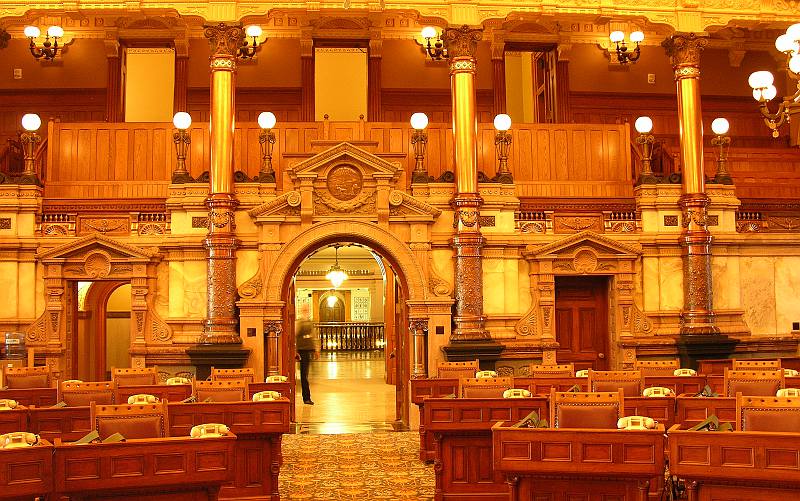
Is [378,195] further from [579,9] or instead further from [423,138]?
[579,9]

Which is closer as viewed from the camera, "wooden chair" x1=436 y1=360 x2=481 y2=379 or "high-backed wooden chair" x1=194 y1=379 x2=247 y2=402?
"high-backed wooden chair" x1=194 y1=379 x2=247 y2=402

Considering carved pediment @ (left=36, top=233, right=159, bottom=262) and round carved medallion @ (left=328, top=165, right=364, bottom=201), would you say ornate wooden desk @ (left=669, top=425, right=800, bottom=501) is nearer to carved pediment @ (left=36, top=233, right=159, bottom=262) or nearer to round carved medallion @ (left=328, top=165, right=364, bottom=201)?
round carved medallion @ (left=328, top=165, right=364, bottom=201)

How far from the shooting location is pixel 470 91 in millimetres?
15633

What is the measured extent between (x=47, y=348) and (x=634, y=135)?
12094 millimetres

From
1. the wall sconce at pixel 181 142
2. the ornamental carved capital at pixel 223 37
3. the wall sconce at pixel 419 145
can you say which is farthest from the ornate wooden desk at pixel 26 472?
the ornamental carved capital at pixel 223 37

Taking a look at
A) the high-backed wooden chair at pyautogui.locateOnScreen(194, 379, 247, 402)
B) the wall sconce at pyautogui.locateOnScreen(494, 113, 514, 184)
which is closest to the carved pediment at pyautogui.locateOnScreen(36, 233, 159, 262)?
the high-backed wooden chair at pyautogui.locateOnScreen(194, 379, 247, 402)

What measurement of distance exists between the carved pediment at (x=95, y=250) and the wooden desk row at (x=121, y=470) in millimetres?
8774

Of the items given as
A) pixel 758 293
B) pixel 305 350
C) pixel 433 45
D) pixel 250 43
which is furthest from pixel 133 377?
pixel 758 293

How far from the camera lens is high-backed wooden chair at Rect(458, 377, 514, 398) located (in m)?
9.70

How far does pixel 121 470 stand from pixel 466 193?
9.53m

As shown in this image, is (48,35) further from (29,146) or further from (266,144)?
(266,144)

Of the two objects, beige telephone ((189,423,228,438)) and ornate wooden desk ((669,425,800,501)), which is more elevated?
beige telephone ((189,423,228,438))

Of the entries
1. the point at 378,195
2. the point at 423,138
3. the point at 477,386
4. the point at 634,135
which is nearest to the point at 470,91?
the point at 423,138

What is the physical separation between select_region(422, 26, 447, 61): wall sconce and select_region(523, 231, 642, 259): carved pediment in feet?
13.8
